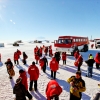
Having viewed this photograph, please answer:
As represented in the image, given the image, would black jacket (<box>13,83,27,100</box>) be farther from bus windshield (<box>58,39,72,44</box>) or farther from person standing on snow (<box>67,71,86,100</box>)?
bus windshield (<box>58,39,72,44</box>)

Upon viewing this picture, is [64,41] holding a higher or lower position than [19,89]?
higher

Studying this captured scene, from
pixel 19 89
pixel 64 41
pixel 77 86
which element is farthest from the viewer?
pixel 64 41

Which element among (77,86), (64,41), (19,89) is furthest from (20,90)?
(64,41)

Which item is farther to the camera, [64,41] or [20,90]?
[64,41]

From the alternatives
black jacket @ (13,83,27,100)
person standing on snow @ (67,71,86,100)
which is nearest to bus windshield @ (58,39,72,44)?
person standing on snow @ (67,71,86,100)

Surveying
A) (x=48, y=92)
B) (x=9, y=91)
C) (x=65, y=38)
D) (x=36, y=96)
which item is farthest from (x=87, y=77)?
(x=65, y=38)

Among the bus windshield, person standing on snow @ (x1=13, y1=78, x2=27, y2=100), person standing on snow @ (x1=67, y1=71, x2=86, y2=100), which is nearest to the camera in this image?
person standing on snow @ (x1=13, y1=78, x2=27, y2=100)

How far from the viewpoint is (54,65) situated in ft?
31.6

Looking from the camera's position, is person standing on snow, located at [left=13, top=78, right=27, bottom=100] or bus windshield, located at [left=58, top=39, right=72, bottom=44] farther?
bus windshield, located at [left=58, top=39, right=72, bottom=44]

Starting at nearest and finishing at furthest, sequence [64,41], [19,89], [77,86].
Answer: [19,89] < [77,86] < [64,41]

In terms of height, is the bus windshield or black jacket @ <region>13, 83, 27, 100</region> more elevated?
the bus windshield

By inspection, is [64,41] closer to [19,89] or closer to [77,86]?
[77,86]

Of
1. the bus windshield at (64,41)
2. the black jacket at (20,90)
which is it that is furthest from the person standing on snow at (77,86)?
the bus windshield at (64,41)

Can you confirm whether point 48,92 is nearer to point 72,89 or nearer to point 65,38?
point 72,89
